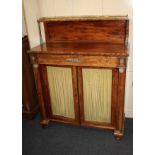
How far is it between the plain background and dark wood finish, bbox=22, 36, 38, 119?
1468mm

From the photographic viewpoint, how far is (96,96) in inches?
74.3

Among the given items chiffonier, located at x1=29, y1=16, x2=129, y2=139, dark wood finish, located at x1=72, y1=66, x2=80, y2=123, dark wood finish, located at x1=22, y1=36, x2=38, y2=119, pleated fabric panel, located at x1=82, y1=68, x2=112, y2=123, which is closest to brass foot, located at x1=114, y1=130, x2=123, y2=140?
chiffonier, located at x1=29, y1=16, x2=129, y2=139

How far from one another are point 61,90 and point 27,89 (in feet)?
1.76

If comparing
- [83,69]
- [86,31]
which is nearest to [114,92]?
[83,69]

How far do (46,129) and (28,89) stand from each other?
53 centimetres

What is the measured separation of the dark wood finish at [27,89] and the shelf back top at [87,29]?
1.11ft

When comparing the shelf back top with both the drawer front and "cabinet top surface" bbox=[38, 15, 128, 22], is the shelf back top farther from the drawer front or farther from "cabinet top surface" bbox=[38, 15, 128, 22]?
the drawer front

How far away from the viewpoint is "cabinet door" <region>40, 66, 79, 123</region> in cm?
189

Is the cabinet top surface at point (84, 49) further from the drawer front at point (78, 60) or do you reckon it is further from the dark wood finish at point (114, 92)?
the dark wood finish at point (114, 92)
